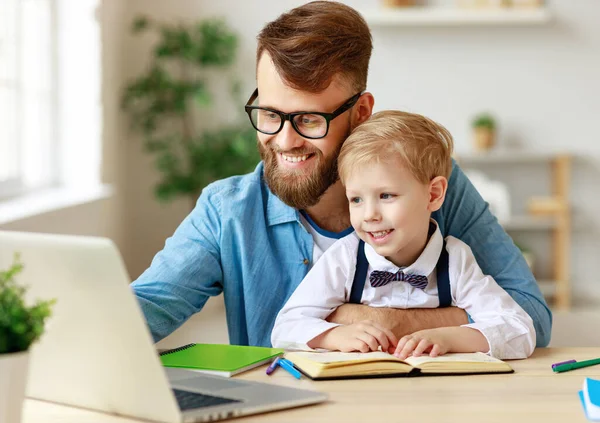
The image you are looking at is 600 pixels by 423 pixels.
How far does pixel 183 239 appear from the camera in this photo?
186 cm

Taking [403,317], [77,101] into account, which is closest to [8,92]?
[77,101]

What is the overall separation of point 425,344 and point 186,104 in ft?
15.2

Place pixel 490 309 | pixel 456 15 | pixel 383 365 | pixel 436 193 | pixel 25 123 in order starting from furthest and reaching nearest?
1. pixel 456 15
2. pixel 25 123
3. pixel 436 193
4. pixel 490 309
5. pixel 383 365

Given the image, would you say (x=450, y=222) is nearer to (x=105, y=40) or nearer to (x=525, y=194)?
(x=105, y=40)

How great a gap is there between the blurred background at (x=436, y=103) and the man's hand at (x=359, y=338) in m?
3.95

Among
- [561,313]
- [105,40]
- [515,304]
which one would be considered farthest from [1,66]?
[561,313]

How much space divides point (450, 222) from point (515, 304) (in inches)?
Answer: 14.1

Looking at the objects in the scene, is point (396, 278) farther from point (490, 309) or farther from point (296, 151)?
point (296, 151)

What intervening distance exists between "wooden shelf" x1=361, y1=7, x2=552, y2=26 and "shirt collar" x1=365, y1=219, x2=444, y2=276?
436 centimetres

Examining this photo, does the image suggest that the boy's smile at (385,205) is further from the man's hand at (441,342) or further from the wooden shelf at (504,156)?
the wooden shelf at (504,156)

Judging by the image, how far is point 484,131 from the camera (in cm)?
587

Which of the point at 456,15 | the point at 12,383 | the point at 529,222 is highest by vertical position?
the point at 456,15

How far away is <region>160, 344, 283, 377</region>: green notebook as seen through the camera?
1.33 m

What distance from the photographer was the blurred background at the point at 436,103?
565 centimetres
